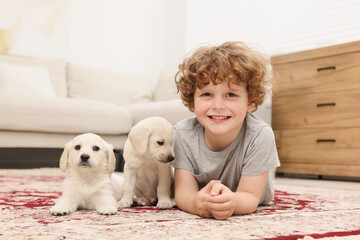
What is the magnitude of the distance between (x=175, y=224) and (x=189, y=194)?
0.90 ft

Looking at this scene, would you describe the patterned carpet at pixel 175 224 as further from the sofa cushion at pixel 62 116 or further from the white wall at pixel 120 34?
the white wall at pixel 120 34

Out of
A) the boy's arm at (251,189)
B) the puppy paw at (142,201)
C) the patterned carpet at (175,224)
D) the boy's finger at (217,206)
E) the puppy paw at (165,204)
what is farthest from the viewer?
the puppy paw at (142,201)

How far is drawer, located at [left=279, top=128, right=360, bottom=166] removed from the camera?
2711 millimetres

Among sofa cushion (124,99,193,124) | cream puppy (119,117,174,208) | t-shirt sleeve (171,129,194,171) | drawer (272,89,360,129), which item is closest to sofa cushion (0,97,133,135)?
sofa cushion (124,99,193,124)

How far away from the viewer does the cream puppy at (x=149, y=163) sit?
1.36 metres

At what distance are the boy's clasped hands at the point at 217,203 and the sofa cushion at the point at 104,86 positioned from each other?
2981mm

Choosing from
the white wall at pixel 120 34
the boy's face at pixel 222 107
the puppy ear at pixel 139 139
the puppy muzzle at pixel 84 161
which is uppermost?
the white wall at pixel 120 34

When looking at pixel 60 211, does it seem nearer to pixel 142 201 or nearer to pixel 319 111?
pixel 142 201

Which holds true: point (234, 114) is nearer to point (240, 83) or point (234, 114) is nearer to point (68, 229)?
point (240, 83)

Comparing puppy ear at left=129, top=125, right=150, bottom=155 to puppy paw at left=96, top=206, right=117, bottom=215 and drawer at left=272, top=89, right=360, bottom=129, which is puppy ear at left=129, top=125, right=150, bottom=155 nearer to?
puppy paw at left=96, top=206, right=117, bottom=215

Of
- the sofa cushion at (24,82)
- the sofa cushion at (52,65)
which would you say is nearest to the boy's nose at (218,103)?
the sofa cushion at (24,82)

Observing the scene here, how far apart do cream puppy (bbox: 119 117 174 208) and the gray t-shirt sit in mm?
58

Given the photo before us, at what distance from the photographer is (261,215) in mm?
1193

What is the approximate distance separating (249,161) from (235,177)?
10 centimetres
